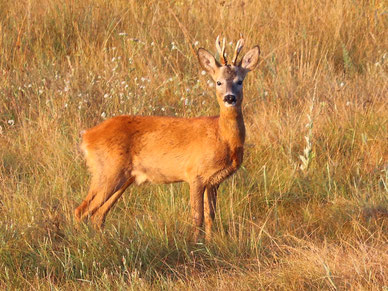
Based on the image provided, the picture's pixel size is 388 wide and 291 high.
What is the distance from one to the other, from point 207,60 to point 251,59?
325 mm

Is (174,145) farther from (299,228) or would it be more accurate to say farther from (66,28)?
(66,28)

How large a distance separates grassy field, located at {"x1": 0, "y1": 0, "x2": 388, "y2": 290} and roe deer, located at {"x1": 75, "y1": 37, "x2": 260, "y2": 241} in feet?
0.45

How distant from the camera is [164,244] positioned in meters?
4.32

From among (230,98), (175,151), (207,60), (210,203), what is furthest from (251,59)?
(210,203)

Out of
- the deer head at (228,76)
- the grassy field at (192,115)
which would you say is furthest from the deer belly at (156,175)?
the deer head at (228,76)

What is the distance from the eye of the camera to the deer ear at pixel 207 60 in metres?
5.07

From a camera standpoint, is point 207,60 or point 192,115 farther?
point 192,115

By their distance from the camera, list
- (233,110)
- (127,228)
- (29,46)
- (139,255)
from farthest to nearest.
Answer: (29,46) < (233,110) < (127,228) < (139,255)

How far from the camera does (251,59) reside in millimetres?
5195

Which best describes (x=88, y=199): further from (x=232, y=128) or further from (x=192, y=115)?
(x=192, y=115)

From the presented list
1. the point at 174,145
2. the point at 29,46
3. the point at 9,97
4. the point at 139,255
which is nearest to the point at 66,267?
the point at 139,255

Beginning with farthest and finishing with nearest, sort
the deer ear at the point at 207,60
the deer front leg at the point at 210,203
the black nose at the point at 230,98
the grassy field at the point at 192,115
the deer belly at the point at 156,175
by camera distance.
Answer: the deer ear at the point at 207,60, the deer belly at the point at 156,175, the deer front leg at the point at 210,203, the black nose at the point at 230,98, the grassy field at the point at 192,115

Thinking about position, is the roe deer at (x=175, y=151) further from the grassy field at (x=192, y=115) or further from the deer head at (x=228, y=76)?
the grassy field at (x=192, y=115)

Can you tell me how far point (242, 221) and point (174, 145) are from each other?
2.26 ft
